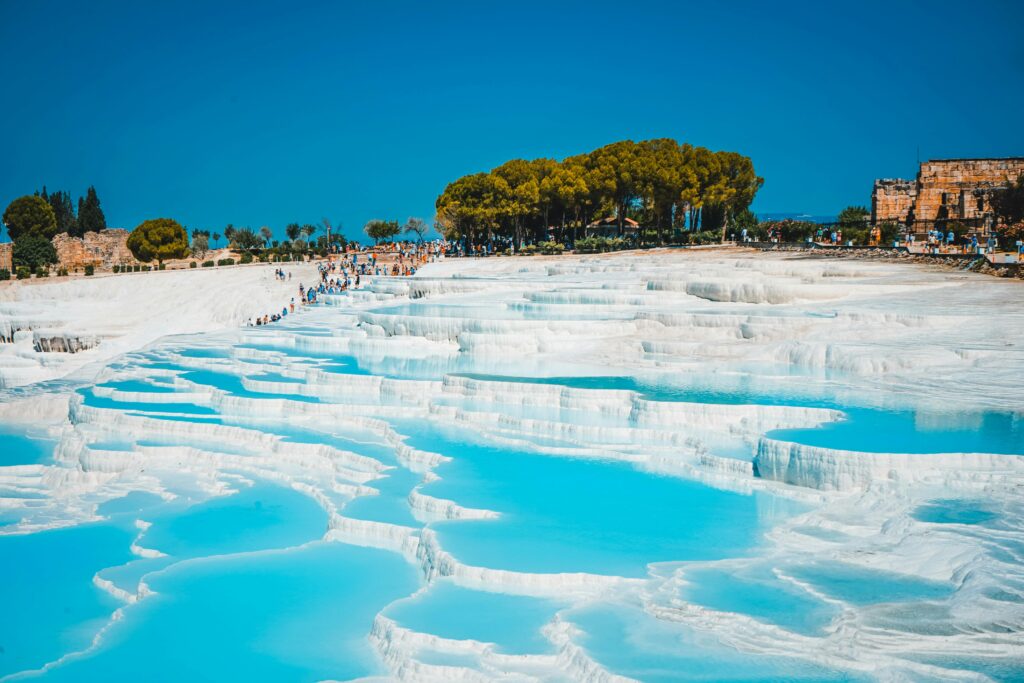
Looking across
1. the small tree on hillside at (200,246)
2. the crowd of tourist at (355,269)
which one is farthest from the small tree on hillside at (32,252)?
the crowd of tourist at (355,269)

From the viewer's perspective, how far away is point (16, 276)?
3972cm

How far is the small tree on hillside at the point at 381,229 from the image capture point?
5191 cm

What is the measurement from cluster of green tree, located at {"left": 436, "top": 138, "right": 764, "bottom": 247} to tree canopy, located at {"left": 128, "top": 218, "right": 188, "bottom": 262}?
1379cm

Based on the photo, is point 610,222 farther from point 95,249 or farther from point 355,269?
point 95,249

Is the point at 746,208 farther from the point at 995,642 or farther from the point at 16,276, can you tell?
the point at 995,642

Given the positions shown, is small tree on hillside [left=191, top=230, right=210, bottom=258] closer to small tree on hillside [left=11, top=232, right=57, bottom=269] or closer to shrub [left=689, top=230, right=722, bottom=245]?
small tree on hillside [left=11, top=232, right=57, bottom=269]

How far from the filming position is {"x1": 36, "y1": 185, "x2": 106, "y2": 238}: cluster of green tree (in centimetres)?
5081

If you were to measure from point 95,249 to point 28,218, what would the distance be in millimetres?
3441

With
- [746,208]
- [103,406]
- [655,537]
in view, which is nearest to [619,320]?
[103,406]

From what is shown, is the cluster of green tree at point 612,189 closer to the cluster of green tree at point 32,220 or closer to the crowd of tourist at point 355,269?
the crowd of tourist at point 355,269

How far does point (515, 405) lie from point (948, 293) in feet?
30.7

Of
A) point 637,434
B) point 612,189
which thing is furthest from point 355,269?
point 637,434

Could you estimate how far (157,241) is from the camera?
45969 mm

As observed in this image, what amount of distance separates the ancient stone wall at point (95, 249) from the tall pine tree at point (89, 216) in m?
1.31
